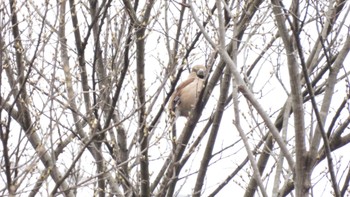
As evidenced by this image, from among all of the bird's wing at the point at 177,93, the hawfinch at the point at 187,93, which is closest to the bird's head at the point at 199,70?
the hawfinch at the point at 187,93

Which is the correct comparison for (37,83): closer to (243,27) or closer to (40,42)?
(40,42)

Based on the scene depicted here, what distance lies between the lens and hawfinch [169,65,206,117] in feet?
23.3

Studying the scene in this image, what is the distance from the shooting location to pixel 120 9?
20.8 ft

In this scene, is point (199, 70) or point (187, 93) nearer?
point (199, 70)

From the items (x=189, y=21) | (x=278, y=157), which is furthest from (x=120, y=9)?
(x=278, y=157)

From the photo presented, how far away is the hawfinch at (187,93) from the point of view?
23.3 ft

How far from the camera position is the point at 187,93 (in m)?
7.38

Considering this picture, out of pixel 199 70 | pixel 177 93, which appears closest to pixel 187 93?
pixel 177 93

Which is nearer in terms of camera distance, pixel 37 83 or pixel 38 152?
pixel 38 152

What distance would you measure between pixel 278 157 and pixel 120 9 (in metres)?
2.41

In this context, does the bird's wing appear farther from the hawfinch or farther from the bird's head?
the bird's head

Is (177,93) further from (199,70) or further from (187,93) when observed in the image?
(199,70)

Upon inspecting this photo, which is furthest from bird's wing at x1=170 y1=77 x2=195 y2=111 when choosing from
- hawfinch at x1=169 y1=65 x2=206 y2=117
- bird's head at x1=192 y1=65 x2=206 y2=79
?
bird's head at x1=192 y1=65 x2=206 y2=79

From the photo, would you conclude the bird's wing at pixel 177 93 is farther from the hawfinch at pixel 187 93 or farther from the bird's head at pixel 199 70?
the bird's head at pixel 199 70
